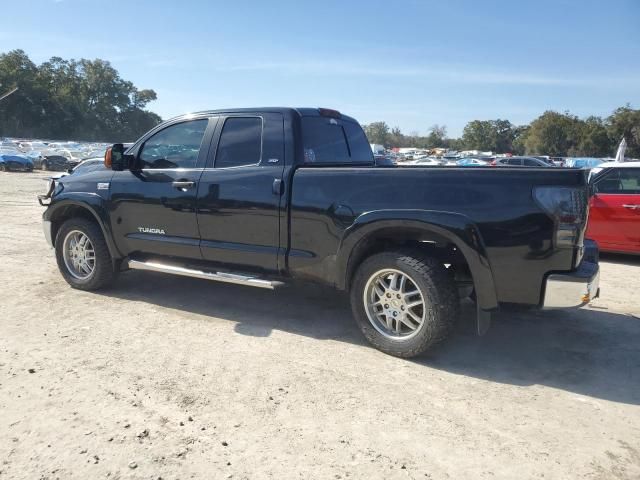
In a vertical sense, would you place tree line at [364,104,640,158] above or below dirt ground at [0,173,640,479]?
above

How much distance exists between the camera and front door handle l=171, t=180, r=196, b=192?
15.4 ft

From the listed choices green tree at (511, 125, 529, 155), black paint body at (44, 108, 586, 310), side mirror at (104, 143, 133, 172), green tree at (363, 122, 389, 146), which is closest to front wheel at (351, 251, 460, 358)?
black paint body at (44, 108, 586, 310)

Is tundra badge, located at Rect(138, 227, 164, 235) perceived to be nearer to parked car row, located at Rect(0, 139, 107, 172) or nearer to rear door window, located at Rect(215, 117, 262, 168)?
rear door window, located at Rect(215, 117, 262, 168)

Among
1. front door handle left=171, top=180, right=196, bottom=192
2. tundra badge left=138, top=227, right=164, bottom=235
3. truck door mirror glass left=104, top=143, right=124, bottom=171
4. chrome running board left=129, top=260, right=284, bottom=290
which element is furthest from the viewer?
truck door mirror glass left=104, top=143, right=124, bottom=171

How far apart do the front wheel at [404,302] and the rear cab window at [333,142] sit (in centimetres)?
123

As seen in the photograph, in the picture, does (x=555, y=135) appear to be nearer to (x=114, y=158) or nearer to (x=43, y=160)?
(x=43, y=160)

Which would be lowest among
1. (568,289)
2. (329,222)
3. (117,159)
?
(568,289)

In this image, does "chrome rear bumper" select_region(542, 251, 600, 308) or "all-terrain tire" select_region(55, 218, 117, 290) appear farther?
"all-terrain tire" select_region(55, 218, 117, 290)

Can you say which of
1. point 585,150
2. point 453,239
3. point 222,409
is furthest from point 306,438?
point 585,150

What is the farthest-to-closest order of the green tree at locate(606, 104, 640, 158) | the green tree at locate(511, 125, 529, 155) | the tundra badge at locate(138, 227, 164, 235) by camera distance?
the green tree at locate(511, 125, 529, 155) → the green tree at locate(606, 104, 640, 158) → the tundra badge at locate(138, 227, 164, 235)

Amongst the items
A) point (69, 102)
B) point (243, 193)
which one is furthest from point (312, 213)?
point (69, 102)

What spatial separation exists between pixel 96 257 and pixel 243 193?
6.60ft

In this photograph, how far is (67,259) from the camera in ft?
18.4

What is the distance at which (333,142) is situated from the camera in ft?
16.3
